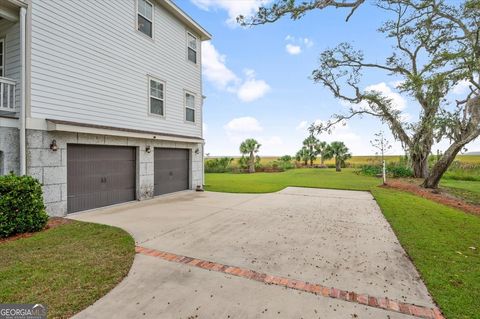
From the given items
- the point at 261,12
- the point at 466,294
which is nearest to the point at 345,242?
the point at 466,294

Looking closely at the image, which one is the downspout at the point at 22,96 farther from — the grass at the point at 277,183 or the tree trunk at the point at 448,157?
the tree trunk at the point at 448,157

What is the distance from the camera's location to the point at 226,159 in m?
29.2

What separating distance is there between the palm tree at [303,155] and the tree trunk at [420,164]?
60.1 ft

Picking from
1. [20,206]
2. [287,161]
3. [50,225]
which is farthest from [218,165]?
[20,206]

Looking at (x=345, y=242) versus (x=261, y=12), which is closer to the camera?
(x=345, y=242)

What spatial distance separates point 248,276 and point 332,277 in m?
1.18

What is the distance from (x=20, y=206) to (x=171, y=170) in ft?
20.6

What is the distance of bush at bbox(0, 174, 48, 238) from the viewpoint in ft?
15.9

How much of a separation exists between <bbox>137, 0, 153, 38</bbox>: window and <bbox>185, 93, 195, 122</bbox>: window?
3.17 metres

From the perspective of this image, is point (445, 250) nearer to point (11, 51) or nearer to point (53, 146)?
point (53, 146)

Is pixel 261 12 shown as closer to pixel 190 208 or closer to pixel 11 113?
pixel 190 208

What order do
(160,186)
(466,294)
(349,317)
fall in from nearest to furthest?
(349,317)
(466,294)
(160,186)

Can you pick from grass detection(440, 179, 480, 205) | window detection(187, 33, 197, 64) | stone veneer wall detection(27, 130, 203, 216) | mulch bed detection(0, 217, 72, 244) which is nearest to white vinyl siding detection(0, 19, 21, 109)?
stone veneer wall detection(27, 130, 203, 216)

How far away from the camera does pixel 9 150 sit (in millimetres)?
5656
